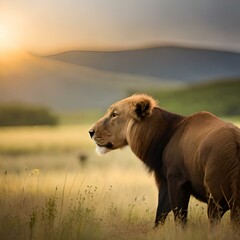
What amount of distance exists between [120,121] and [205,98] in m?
28.9

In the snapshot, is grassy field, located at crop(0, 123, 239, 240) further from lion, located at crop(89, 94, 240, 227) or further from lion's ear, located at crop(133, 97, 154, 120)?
lion's ear, located at crop(133, 97, 154, 120)

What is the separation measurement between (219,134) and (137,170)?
8347 mm

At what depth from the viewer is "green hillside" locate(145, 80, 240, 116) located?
33.1 meters

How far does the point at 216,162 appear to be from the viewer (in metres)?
6.98

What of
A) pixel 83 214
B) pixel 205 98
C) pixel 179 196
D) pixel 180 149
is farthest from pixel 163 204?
pixel 205 98

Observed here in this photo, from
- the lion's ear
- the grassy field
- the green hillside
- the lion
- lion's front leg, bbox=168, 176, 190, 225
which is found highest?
the lion's ear

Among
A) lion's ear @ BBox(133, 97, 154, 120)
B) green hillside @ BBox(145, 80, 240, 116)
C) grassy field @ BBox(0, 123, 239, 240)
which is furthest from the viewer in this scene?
green hillside @ BBox(145, 80, 240, 116)

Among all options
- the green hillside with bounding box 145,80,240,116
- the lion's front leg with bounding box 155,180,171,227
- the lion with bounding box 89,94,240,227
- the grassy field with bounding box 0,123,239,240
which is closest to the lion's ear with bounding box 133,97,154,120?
the lion with bounding box 89,94,240,227

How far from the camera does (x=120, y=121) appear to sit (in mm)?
8211

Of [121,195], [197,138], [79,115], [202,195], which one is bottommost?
[79,115]

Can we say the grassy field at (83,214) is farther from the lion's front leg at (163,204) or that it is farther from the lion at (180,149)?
the lion at (180,149)

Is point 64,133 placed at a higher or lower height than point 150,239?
lower

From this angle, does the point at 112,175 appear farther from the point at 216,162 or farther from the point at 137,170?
the point at 216,162

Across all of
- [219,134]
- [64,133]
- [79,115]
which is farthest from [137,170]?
[79,115]
